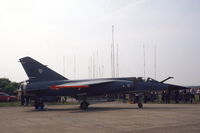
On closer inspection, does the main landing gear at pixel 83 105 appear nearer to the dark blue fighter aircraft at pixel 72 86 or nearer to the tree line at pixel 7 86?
the dark blue fighter aircraft at pixel 72 86

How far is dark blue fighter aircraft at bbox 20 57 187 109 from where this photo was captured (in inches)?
818

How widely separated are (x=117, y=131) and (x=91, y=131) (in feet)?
2.97

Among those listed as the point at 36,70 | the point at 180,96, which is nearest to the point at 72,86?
the point at 36,70

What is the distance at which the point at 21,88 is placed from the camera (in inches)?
879

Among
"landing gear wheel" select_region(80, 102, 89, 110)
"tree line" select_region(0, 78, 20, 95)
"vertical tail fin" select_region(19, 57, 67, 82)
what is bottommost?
"landing gear wheel" select_region(80, 102, 89, 110)

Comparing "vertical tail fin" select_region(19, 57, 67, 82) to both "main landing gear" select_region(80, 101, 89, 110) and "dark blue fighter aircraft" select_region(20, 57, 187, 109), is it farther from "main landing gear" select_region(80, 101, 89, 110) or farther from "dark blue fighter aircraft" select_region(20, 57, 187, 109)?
"main landing gear" select_region(80, 101, 89, 110)

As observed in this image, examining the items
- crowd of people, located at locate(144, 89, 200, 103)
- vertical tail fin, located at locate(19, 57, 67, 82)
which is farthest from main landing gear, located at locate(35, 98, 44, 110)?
crowd of people, located at locate(144, 89, 200, 103)

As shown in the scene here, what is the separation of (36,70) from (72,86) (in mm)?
4031

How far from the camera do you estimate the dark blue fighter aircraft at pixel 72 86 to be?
68.2 feet

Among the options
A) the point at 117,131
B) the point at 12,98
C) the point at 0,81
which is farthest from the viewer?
the point at 0,81

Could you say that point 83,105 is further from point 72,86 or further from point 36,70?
point 36,70

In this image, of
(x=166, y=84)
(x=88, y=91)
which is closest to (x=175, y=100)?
(x=166, y=84)

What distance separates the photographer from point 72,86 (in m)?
20.0

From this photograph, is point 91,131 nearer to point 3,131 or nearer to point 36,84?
point 3,131
